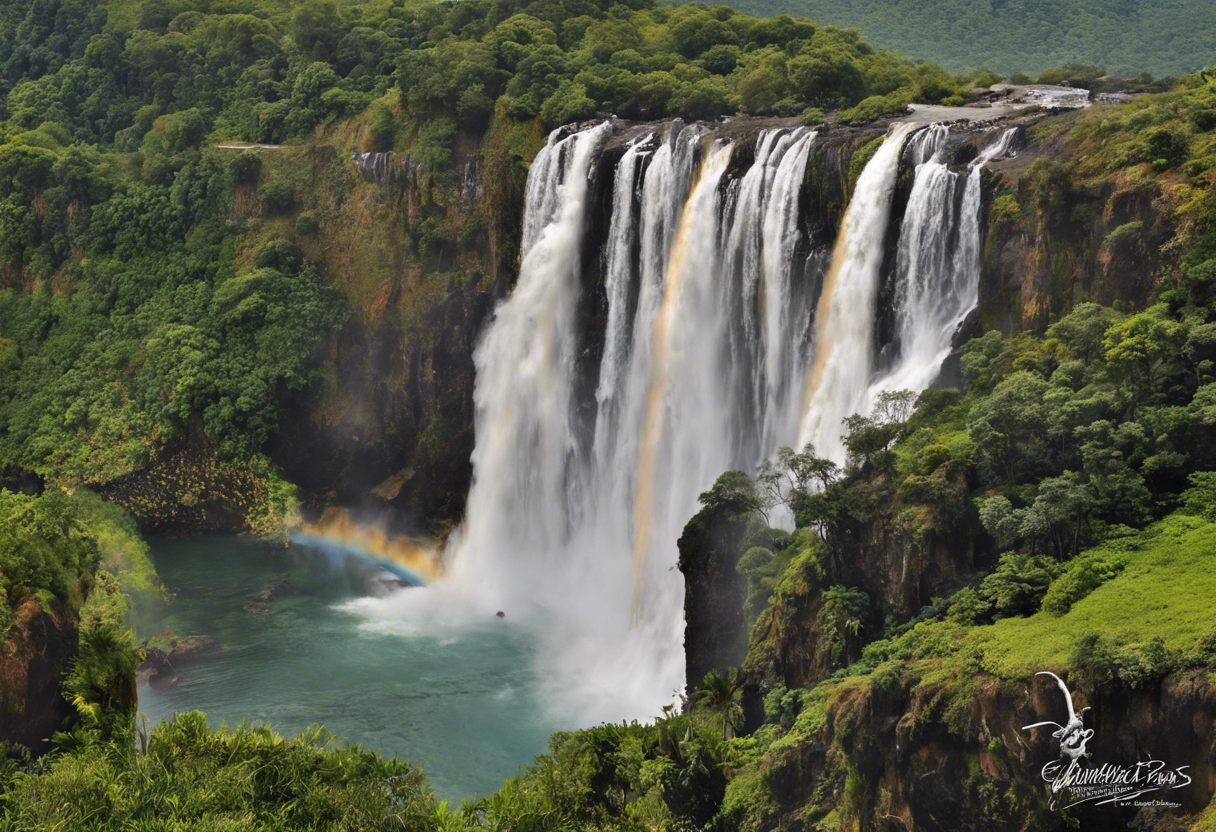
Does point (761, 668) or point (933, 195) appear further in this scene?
point (933, 195)

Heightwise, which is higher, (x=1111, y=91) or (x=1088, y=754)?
(x=1111, y=91)

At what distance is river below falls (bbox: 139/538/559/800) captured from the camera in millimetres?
30828

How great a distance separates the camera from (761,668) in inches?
1008

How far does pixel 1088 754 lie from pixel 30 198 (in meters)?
46.4

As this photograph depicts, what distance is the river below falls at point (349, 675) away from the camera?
3083 centimetres

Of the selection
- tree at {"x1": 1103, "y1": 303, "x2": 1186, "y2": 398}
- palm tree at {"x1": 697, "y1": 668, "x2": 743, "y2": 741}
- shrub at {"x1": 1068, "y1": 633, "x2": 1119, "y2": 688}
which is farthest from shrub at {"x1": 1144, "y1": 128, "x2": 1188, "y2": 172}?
palm tree at {"x1": 697, "y1": 668, "x2": 743, "y2": 741}

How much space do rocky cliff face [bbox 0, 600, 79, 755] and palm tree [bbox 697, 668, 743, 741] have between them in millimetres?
12126

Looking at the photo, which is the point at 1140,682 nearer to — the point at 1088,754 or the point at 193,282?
the point at 1088,754

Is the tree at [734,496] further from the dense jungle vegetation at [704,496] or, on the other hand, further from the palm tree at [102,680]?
the palm tree at [102,680]

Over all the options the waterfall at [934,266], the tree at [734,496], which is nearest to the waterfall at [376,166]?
the waterfall at [934,266]

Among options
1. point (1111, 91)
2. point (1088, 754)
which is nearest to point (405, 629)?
point (1088, 754)

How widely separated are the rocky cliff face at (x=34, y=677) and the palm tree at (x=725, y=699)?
39.8 ft

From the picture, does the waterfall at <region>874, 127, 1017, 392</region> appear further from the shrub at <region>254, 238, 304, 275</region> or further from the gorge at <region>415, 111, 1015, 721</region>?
the shrub at <region>254, 238, 304, 275</region>

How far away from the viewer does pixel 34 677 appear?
80.0 feet
